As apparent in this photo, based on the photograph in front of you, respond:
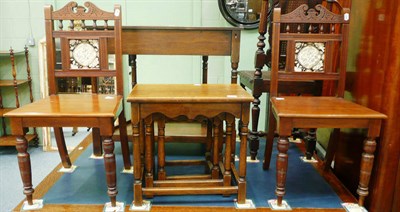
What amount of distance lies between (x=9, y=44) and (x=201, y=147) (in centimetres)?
264

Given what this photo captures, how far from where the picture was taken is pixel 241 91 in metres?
1.88

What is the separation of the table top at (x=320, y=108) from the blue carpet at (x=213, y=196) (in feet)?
1.76

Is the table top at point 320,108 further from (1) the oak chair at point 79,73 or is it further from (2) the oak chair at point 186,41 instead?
(1) the oak chair at point 79,73

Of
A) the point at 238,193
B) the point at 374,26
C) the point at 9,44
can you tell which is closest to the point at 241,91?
the point at 238,193

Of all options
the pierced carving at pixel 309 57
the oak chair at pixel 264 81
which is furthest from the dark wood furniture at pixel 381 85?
the oak chair at pixel 264 81

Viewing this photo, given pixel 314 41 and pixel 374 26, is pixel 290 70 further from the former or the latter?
pixel 374 26

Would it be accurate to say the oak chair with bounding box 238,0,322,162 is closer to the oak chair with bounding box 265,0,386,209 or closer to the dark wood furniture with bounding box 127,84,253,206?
the oak chair with bounding box 265,0,386,209

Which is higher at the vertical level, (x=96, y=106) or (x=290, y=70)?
(x=290, y=70)

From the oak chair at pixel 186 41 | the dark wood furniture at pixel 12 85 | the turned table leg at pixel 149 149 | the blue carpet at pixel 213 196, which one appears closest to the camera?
the turned table leg at pixel 149 149

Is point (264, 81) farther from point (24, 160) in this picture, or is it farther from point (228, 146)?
point (24, 160)

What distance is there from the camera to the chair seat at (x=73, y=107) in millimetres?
1669

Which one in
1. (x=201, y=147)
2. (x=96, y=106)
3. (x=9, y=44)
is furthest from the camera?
(x=9, y=44)

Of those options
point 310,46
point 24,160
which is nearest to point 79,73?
point 24,160

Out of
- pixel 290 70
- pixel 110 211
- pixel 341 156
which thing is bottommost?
pixel 110 211
